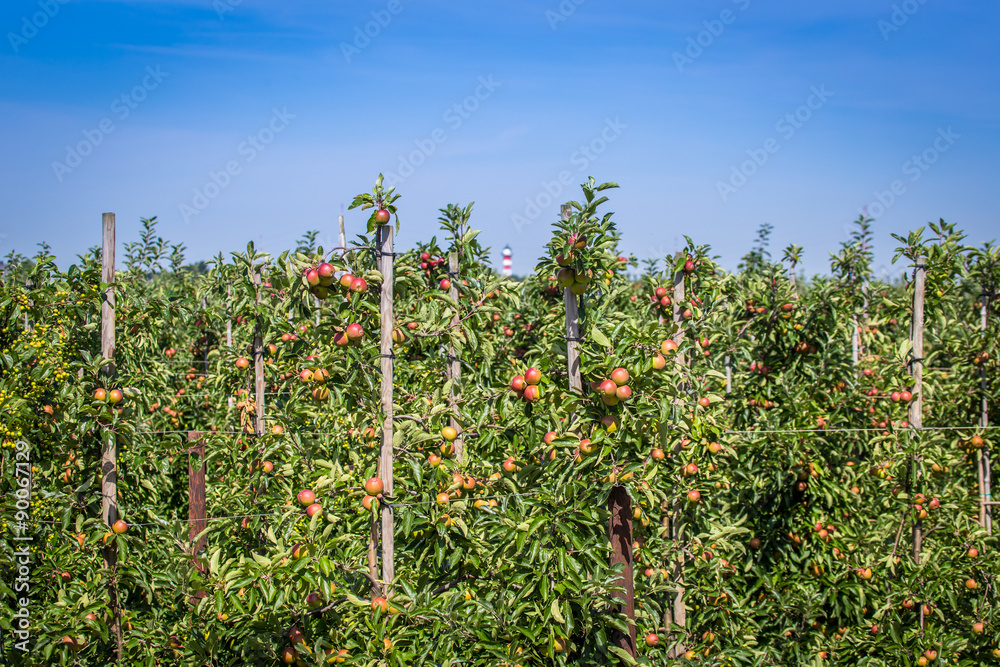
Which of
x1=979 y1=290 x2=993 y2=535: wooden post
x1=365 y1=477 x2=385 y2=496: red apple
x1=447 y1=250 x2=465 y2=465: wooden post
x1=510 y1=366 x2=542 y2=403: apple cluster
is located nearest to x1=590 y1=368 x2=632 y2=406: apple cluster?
x1=510 y1=366 x2=542 y2=403: apple cluster

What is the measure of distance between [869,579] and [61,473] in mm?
5540

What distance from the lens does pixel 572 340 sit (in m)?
3.37

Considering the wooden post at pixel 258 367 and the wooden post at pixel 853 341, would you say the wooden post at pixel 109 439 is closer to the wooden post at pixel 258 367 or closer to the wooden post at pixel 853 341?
the wooden post at pixel 258 367

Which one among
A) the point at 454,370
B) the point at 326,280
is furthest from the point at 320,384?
the point at 454,370

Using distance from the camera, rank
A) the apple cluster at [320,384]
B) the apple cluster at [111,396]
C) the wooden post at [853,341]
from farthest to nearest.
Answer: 1. the wooden post at [853,341]
2. the apple cluster at [111,396]
3. the apple cluster at [320,384]

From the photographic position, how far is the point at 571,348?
338 cm

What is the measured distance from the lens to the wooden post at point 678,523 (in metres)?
4.58

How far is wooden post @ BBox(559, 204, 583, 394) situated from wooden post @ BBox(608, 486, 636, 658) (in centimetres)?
55

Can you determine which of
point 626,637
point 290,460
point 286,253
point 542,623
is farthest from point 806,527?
point 286,253

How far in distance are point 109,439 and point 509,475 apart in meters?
2.25

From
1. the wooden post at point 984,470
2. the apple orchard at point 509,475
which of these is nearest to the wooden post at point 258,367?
the apple orchard at point 509,475

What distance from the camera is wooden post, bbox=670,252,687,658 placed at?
4.58m

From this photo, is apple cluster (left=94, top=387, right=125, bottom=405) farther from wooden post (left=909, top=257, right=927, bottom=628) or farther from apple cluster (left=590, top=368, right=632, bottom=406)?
Answer: wooden post (left=909, top=257, right=927, bottom=628)

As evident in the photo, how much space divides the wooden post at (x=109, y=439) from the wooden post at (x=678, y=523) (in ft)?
10.9
